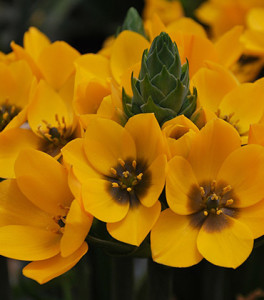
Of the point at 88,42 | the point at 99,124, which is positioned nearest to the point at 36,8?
the point at 88,42

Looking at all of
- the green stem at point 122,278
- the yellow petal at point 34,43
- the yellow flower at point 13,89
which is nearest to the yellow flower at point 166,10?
the yellow petal at point 34,43

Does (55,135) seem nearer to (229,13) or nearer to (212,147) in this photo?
(212,147)

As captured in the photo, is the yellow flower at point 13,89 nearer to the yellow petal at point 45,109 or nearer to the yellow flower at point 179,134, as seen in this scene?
the yellow petal at point 45,109

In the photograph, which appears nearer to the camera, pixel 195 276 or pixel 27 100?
pixel 27 100

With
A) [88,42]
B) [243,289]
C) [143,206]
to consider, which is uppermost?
[143,206]

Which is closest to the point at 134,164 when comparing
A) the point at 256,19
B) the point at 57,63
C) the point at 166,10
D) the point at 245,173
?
the point at 245,173

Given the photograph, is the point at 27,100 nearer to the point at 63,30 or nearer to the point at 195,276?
the point at 195,276

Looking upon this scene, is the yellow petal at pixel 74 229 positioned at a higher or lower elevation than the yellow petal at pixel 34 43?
lower
